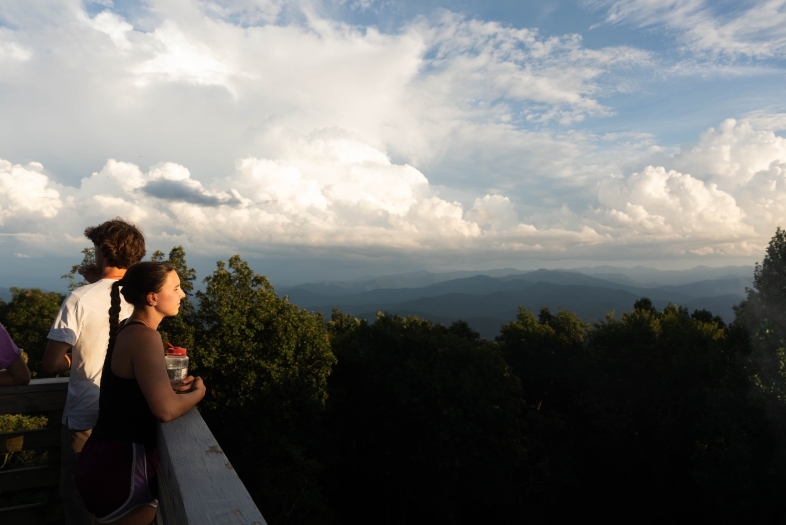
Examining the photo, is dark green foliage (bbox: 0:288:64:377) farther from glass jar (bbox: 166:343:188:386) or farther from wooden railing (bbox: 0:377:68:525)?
glass jar (bbox: 166:343:188:386)

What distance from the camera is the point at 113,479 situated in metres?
2.69

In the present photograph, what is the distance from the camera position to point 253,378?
856 inches

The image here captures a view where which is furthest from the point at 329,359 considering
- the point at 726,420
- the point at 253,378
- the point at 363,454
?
the point at 726,420

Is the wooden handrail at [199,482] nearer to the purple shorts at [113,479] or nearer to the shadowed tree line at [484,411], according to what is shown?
the purple shorts at [113,479]

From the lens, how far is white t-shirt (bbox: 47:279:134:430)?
11.6ft

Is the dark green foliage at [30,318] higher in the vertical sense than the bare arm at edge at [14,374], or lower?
lower

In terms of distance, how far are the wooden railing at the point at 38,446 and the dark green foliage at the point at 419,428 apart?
21920 millimetres

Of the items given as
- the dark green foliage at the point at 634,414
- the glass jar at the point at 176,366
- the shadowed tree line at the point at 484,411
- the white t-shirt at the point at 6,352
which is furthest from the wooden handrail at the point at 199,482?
the dark green foliage at the point at 634,414

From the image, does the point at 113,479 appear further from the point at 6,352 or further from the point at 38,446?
the point at 38,446

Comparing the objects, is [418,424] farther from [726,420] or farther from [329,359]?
[726,420]

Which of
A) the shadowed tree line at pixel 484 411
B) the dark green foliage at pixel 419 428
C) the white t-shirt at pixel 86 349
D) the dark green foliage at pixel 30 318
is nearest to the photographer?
the white t-shirt at pixel 86 349

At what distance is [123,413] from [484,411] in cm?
2521

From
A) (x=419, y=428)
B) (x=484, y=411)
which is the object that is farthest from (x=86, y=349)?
(x=419, y=428)

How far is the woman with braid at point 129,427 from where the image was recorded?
2.57 m
